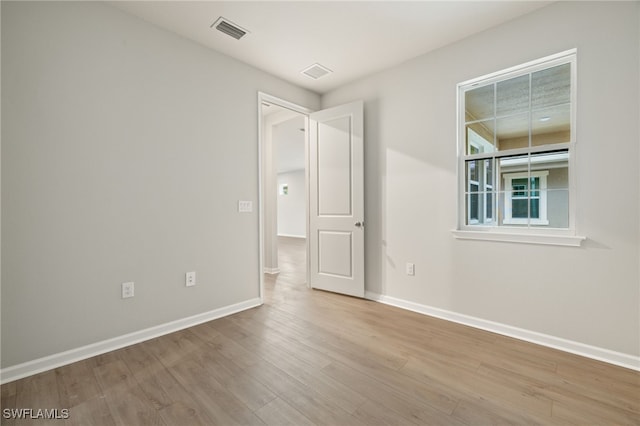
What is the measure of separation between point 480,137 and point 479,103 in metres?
0.33

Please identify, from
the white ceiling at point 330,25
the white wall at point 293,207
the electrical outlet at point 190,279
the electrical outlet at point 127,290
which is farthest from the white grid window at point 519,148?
the white wall at point 293,207

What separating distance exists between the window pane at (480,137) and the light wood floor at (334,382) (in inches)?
67.0

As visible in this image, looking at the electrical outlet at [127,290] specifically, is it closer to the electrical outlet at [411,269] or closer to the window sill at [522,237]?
the electrical outlet at [411,269]

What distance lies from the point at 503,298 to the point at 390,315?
1045 mm

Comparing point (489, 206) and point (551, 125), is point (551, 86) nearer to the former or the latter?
point (551, 125)

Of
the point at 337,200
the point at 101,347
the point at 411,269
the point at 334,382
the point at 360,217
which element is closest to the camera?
the point at 334,382

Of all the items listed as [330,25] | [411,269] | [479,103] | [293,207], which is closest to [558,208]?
[479,103]

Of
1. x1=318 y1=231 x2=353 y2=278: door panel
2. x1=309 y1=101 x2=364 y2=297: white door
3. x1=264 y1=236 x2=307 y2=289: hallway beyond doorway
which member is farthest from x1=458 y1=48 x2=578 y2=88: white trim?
x1=264 y1=236 x2=307 y2=289: hallway beyond doorway

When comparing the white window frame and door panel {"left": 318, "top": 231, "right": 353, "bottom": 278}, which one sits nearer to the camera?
the white window frame

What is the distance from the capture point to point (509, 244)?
254 cm

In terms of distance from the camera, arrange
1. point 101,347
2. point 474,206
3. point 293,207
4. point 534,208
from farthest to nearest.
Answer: point 293,207, point 474,206, point 534,208, point 101,347

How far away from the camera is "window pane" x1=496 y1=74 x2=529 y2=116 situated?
2551mm

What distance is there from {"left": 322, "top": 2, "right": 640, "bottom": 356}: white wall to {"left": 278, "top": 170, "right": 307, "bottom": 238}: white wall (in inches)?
310

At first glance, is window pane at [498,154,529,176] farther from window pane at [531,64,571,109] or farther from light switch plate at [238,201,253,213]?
light switch plate at [238,201,253,213]
